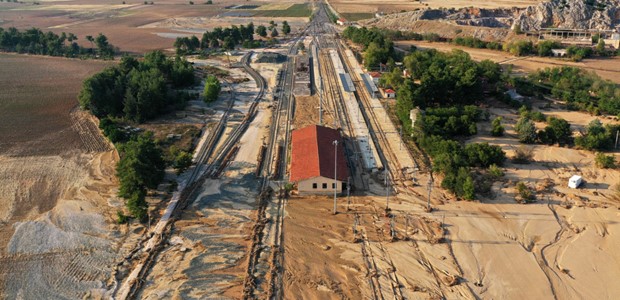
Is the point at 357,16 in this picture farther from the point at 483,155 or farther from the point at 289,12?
the point at 483,155

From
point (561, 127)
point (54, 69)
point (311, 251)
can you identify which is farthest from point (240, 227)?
point (54, 69)

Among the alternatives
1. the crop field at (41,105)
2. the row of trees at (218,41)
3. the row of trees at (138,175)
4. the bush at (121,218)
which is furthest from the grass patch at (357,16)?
the bush at (121,218)

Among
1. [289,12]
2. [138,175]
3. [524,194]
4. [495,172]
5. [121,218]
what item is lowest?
[121,218]

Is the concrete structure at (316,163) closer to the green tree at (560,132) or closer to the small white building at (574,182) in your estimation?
the small white building at (574,182)

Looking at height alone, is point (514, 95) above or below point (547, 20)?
below

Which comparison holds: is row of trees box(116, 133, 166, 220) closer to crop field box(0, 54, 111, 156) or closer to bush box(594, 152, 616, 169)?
crop field box(0, 54, 111, 156)

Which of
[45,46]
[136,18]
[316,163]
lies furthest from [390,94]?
[136,18]

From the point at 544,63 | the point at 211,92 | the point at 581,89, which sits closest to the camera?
the point at 211,92
